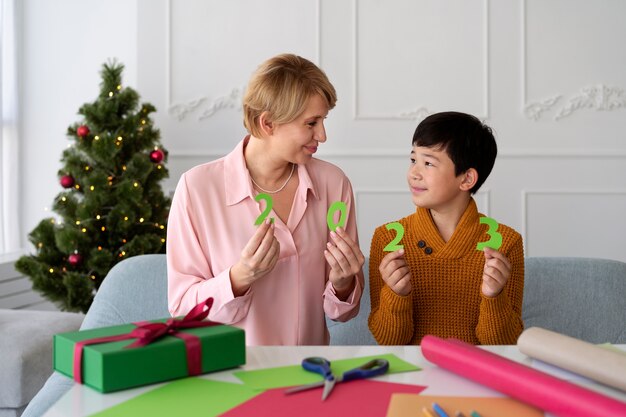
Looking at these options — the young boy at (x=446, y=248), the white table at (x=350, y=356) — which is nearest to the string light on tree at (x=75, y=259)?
the young boy at (x=446, y=248)

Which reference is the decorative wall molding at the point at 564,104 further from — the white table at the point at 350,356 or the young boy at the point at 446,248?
the white table at the point at 350,356

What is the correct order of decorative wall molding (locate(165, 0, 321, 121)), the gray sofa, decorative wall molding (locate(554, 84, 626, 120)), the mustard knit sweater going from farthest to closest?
1. decorative wall molding (locate(165, 0, 321, 121))
2. decorative wall molding (locate(554, 84, 626, 120))
3. the gray sofa
4. the mustard knit sweater

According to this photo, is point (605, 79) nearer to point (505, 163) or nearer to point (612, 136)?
point (612, 136)

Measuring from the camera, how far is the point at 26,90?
5375mm

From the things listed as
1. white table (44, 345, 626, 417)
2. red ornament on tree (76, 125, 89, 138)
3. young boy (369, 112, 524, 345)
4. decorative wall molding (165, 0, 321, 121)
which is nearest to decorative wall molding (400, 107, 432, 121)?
decorative wall molding (165, 0, 321, 121)

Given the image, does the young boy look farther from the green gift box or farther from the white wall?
the white wall

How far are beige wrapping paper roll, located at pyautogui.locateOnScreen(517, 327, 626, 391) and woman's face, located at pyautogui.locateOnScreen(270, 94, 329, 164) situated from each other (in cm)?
90

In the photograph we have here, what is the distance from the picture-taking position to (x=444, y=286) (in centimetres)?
193

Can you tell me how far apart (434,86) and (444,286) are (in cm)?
319

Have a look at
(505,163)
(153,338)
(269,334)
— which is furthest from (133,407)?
(505,163)

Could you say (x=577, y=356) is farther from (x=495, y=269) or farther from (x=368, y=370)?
(x=495, y=269)

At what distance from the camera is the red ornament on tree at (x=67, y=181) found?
409 centimetres

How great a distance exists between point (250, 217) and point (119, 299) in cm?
56

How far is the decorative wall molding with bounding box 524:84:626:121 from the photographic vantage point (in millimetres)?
4879
